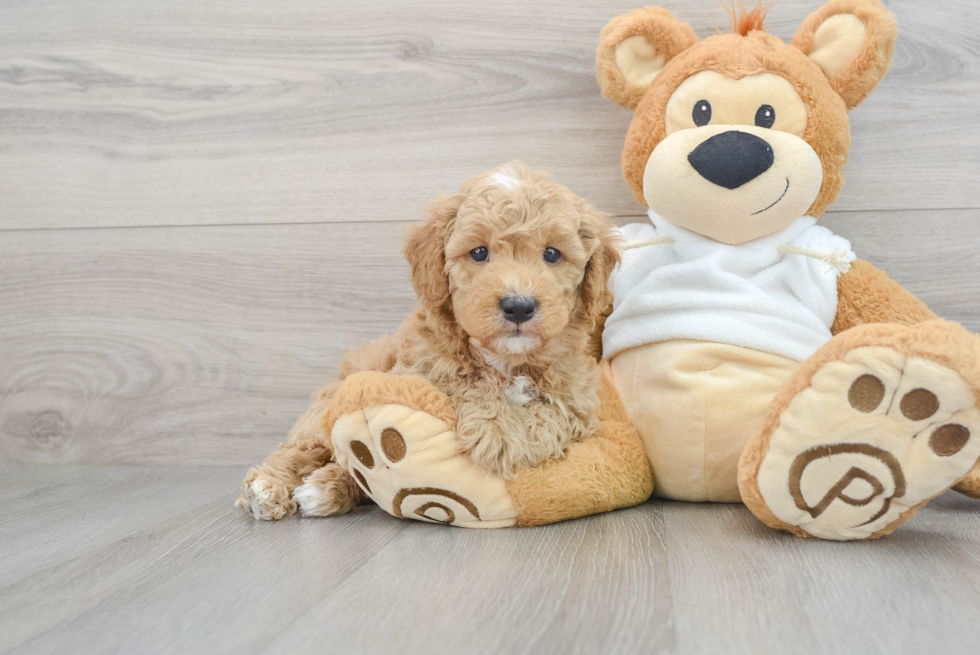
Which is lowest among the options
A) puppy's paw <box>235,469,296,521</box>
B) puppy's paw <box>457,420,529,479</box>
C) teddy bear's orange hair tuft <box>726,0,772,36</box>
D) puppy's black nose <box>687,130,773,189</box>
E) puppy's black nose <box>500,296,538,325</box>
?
puppy's paw <box>235,469,296,521</box>

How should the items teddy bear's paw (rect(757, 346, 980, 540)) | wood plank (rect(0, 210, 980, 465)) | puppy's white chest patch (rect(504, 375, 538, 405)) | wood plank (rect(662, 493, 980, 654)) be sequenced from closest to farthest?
wood plank (rect(662, 493, 980, 654)) → teddy bear's paw (rect(757, 346, 980, 540)) → puppy's white chest patch (rect(504, 375, 538, 405)) → wood plank (rect(0, 210, 980, 465))

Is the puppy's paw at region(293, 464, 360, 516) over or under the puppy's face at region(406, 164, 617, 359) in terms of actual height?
under

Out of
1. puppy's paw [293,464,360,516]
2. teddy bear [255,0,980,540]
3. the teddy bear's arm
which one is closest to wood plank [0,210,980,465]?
puppy's paw [293,464,360,516]

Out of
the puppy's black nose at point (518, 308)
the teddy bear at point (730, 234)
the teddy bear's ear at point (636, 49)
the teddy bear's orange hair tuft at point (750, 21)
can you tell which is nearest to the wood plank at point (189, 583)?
the puppy's black nose at point (518, 308)

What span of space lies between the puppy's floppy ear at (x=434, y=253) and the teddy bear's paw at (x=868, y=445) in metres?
0.46

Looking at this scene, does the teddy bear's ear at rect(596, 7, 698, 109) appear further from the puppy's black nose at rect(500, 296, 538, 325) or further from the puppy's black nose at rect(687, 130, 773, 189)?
the puppy's black nose at rect(500, 296, 538, 325)

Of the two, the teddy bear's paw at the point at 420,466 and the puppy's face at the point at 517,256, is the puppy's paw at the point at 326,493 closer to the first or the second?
the teddy bear's paw at the point at 420,466

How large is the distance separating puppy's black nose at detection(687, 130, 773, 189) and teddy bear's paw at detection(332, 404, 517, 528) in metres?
0.52

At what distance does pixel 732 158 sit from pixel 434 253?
0.44m

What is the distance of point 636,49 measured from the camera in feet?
3.82

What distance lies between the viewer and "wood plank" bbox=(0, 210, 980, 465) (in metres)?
1.46

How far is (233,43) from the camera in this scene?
1475 mm

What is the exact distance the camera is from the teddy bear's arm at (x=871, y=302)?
108cm

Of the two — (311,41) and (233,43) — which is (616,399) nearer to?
(311,41)
